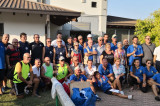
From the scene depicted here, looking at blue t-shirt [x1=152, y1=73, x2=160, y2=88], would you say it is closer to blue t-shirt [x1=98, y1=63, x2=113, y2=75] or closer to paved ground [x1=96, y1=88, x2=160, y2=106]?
paved ground [x1=96, y1=88, x2=160, y2=106]

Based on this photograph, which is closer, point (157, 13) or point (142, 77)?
point (142, 77)

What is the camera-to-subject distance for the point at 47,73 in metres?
5.80

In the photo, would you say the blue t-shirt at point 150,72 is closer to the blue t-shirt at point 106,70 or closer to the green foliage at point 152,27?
the blue t-shirt at point 106,70

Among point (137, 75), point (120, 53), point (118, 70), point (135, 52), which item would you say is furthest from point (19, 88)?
point (135, 52)

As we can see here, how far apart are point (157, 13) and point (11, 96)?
8665 millimetres

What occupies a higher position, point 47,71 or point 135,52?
point 135,52

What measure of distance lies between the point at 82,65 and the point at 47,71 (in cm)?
132

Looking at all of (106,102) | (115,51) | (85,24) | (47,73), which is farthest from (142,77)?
(85,24)

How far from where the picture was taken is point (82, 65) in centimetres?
590

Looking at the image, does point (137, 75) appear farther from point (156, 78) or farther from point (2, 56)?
point (2, 56)

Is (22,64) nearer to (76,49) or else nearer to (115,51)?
(76,49)

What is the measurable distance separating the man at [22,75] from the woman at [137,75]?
12.4 ft

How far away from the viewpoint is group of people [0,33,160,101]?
5.22 m

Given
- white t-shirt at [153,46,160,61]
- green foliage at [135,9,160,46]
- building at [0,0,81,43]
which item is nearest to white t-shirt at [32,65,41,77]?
building at [0,0,81,43]
